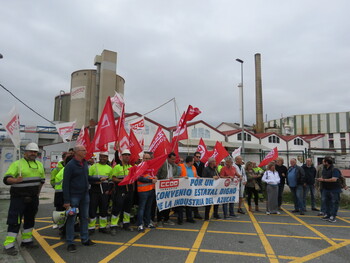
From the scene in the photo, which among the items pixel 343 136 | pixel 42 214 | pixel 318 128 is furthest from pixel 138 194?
pixel 318 128

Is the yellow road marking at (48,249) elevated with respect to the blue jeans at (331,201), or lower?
lower

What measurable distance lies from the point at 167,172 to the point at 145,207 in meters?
1.04

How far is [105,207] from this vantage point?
19.4 feet

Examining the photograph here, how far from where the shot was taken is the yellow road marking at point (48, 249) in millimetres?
4491

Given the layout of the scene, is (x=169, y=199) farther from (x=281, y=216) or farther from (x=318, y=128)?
(x=318, y=128)

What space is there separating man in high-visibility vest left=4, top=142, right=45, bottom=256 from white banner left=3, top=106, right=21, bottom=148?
24cm

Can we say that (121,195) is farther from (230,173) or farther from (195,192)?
(230,173)

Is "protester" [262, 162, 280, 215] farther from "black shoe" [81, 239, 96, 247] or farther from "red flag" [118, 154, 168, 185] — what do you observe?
"black shoe" [81, 239, 96, 247]

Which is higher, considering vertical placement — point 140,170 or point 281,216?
point 140,170

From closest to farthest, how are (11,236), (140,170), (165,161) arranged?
(11,236), (140,170), (165,161)

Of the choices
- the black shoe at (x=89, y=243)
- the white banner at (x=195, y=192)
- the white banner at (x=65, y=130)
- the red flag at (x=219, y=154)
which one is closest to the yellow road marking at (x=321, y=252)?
the white banner at (x=195, y=192)

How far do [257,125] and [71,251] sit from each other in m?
46.2

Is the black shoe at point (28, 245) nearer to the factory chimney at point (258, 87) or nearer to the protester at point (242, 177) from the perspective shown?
the protester at point (242, 177)

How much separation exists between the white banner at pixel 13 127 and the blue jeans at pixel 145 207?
2837 mm
